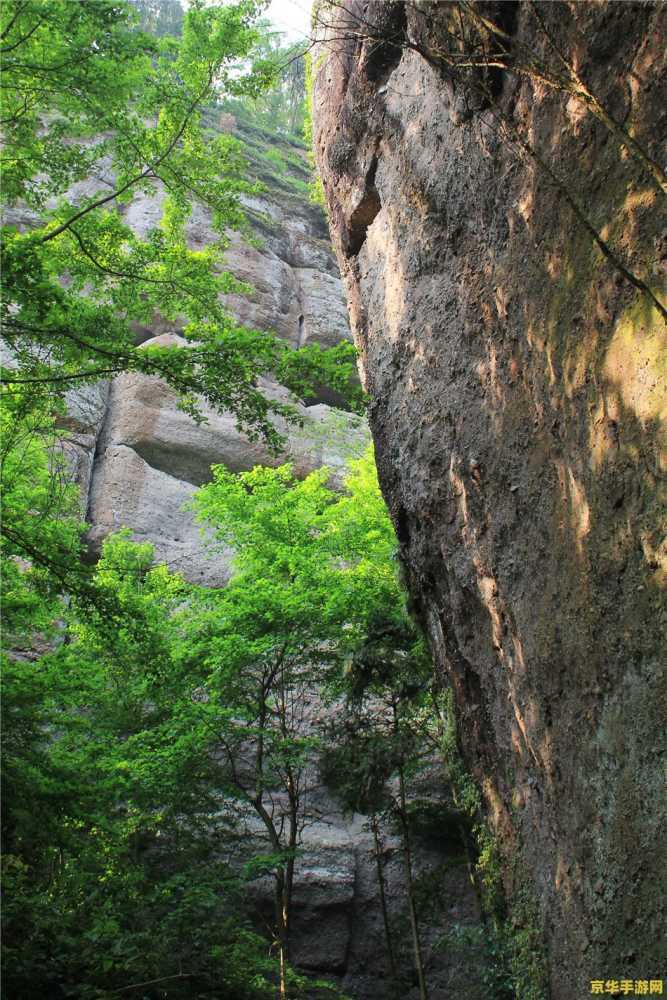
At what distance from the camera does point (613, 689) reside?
420 centimetres

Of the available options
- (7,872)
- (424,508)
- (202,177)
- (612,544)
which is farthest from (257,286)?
(612,544)

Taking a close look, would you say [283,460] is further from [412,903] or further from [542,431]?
[542,431]

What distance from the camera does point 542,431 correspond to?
520 centimetres

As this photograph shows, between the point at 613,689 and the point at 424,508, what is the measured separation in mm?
3697

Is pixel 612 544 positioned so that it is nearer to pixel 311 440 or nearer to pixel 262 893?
pixel 262 893

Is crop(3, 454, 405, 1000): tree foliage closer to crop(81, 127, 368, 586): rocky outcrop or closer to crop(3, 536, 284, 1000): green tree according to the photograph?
crop(3, 536, 284, 1000): green tree

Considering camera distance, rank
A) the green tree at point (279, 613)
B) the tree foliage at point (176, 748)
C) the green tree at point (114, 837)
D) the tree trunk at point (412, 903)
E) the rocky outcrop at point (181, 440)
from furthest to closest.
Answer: the rocky outcrop at point (181, 440)
the green tree at point (279, 613)
the tree trunk at point (412, 903)
the tree foliage at point (176, 748)
the green tree at point (114, 837)

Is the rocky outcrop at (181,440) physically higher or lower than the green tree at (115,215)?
higher

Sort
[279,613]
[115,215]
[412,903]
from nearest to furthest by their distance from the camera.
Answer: [115,215] < [412,903] < [279,613]

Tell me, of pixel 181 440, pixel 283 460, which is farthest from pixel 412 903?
pixel 181 440

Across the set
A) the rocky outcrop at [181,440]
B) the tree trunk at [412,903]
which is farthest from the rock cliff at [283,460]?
the tree trunk at [412,903]

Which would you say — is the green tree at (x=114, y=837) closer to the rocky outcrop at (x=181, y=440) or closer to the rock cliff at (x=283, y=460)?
the rock cliff at (x=283, y=460)

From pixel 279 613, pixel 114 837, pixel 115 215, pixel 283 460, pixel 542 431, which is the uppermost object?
pixel 283 460

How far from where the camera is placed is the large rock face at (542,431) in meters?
3.95
